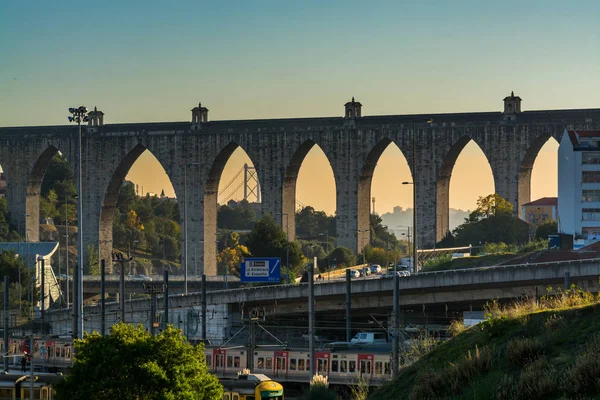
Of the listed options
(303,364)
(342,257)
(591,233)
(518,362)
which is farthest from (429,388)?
(342,257)

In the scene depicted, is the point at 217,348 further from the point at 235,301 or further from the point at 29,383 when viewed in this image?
the point at 235,301

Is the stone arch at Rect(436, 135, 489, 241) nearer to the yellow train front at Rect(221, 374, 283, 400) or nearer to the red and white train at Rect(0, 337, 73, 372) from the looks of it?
the red and white train at Rect(0, 337, 73, 372)

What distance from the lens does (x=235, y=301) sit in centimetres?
7075

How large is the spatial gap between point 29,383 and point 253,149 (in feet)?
229

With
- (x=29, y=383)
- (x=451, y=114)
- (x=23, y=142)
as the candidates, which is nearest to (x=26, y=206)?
(x=23, y=142)

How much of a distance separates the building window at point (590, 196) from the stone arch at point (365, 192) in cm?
2268

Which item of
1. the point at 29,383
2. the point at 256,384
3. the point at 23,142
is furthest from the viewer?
the point at 23,142

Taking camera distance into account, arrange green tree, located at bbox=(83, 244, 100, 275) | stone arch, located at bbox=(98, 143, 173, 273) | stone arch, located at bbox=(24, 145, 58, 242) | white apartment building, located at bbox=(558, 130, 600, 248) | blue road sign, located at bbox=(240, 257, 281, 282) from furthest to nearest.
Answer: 1. stone arch, located at bbox=(24, 145, 58, 242)
2. stone arch, located at bbox=(98, 143, 173, 273)
3. green tree, located at bbox=(83, 244, 100, 275)
4. white apartment building, located at bbox=(558, 130, 600, 248)
5. blue road sign, located at bbox=(240, 257, 281, 282)

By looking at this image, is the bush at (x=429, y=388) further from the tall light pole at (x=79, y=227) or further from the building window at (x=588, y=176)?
the building window at (x=588, y=176)

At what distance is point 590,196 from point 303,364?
44541 mm

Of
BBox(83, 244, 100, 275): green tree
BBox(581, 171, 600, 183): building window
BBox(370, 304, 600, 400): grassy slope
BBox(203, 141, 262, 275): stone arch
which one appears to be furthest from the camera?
BBox(203, 141, 262, 275): stone arch

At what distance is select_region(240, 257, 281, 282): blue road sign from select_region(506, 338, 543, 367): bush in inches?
2154

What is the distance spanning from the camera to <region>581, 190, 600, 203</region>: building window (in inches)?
3487

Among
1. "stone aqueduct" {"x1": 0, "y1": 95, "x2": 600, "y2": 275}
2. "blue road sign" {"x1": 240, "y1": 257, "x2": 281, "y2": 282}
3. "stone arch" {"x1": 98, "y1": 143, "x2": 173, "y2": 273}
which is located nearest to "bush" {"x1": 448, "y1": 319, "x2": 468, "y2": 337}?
"blue road sign" {"x1": 240, "y1": 257, "x2": 281, "y2": 282}
